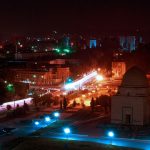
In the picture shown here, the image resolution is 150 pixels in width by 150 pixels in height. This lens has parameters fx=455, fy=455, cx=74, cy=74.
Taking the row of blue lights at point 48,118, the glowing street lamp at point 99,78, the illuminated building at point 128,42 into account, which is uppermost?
the illuminated building at point 128,42

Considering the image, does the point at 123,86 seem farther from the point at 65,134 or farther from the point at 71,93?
the point at 71,93

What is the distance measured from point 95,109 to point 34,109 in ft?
9.95

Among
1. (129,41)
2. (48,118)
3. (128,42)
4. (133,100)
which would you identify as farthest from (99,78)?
(129,41)

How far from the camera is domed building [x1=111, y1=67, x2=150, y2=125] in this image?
16922mm

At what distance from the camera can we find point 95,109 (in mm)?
20141

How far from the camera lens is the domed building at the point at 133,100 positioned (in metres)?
16.9

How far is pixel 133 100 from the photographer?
56.0ft

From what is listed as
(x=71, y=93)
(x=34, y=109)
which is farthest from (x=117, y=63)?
(x=34, y=109)

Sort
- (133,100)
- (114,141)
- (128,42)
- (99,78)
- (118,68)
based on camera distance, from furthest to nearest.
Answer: (128,42) < (118,68) < (99,78) < (133,100) < (114,141)

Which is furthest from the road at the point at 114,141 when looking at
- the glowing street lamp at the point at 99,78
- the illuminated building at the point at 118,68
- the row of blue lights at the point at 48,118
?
the illuminated building at the point at 118,68

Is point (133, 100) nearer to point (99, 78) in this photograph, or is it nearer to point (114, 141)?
point (114, 141)

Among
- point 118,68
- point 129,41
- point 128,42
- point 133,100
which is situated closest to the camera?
point 133,100

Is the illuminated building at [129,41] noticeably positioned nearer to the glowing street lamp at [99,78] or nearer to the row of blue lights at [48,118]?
the glowing street lamp at [99,78]

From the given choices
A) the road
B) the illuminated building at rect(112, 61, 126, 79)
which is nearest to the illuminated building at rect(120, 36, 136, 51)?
the illuminated building at rect(112, 61, 126, 79)
